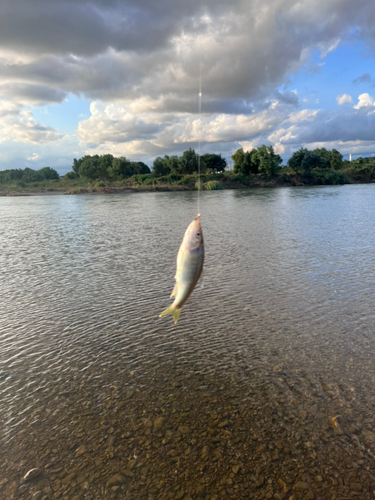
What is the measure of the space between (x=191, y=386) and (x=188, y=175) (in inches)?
3969

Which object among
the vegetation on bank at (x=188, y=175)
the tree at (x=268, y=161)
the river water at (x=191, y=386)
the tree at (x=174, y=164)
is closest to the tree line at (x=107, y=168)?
the vegetation on bank at (x=188, y=175)

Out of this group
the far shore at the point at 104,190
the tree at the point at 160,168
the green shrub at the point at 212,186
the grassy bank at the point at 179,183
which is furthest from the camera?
the tree at the point at 160,168

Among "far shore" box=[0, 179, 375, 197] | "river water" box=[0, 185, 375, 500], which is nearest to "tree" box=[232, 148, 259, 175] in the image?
"far shore" box=[0, 179, 375, 197]

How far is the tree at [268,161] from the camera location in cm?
10819

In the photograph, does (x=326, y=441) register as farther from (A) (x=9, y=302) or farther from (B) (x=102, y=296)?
(A) (x=9, y=302)

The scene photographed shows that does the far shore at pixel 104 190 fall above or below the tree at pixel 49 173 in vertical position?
below

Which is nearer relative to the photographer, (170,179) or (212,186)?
(212,186)

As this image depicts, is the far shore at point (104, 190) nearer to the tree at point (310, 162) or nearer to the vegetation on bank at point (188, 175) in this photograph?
the vegetation on bank at point (188, 175)

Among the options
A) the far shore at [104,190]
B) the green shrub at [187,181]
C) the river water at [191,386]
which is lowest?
the far shore at [104,190]

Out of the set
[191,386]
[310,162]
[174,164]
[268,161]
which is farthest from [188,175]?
[191,386]

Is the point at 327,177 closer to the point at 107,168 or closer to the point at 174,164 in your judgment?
the point at 174,164

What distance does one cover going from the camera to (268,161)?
108m

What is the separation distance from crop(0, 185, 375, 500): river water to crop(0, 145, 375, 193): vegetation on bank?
8573cm

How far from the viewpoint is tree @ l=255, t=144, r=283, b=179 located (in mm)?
108188
